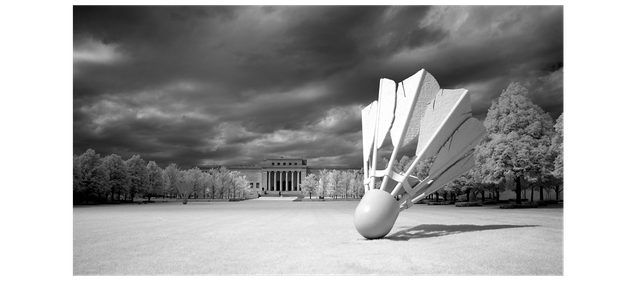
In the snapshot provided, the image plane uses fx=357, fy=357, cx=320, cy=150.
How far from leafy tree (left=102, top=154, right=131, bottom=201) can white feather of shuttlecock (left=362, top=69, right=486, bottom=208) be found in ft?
114

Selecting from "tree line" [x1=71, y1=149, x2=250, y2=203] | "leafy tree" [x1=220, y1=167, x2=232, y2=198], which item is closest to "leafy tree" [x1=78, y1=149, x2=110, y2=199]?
"tree line" [x1=71, y1=149, x2=250, y2=203]

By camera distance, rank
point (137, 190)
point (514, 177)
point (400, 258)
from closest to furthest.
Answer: point (400, 258)
point (514, 177)
point (137, 190)

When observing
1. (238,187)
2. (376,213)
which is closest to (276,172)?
A: (238,187)

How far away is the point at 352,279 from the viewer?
4.61 metres

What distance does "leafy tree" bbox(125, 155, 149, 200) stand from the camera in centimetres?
4032

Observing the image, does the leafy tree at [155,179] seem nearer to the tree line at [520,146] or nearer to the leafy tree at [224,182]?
the leafy tree at [224,182]

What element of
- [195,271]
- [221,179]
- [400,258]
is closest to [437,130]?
[400,258]

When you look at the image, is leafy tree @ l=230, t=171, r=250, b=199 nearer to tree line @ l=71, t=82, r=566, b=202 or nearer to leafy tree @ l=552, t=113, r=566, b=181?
tree line @ l=71, t=82, r=566, b=202

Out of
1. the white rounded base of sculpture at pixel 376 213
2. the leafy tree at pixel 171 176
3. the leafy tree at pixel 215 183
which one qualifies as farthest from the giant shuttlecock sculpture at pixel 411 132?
the leafy tree at pixel 215 183

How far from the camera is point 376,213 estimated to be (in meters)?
8.09

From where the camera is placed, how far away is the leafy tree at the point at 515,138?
2190 centimetres

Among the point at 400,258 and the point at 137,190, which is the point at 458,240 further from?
the point at 137,190

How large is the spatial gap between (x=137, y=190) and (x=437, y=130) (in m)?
40.2

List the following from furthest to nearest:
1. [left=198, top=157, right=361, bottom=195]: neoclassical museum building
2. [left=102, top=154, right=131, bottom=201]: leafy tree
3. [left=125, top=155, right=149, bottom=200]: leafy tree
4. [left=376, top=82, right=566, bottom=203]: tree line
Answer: [left=198, top=157, right=361, bottom=195]: neoclassical museum building
[left=125, top=155, right=149, bottom=200]: leafy tree
[left=102, top=154, right=131, bottom=201]: leafy tree
[left=376, top=82, right=566, bottom=203]: tree line
